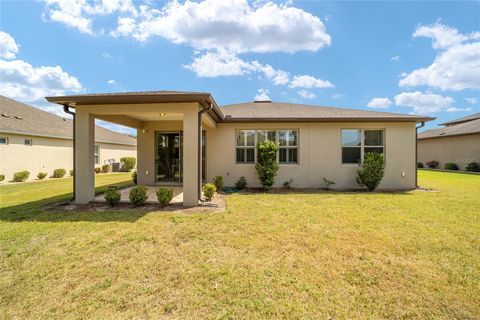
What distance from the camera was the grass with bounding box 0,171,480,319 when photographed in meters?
2.27

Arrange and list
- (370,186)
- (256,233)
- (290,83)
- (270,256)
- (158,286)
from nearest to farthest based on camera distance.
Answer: (158,286), (270,256), (256,233), (370,186), (290,83)

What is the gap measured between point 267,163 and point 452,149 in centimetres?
2087

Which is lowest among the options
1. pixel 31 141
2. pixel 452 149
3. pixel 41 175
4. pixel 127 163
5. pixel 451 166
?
pixel 41 175

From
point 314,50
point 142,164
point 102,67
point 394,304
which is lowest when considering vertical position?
point 394,304

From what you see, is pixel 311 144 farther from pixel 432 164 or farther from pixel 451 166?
pixel 432 164

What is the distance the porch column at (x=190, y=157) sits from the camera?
6102 mm

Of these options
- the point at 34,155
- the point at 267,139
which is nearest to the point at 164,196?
the point at 267,139

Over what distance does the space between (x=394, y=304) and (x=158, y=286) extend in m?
2.66

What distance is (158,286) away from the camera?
261 cm

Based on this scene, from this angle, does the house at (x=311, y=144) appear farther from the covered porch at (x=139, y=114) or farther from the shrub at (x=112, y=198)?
the shrub at (x=112, y=198)

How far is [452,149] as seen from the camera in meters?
19.4

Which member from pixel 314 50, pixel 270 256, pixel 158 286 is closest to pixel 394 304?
pixel 270 256

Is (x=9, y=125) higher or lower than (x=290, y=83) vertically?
lower

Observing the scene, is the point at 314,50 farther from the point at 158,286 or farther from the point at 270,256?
the point at 158,286
